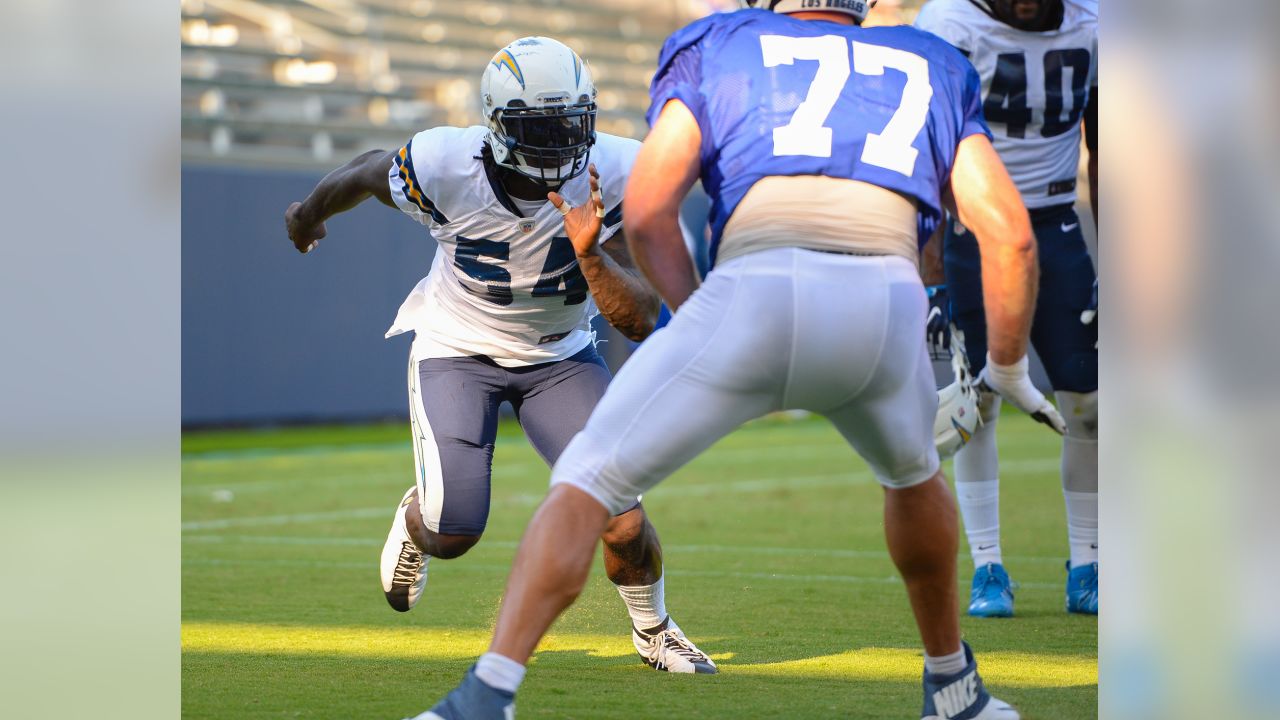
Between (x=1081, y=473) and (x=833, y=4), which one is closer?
(x=833, y=4)

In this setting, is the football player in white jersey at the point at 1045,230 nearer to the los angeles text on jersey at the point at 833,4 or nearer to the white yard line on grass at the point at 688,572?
the white yard line on grass at the point at 688,572

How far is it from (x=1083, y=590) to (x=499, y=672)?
2795 millimetres

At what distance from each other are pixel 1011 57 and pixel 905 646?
6.29ft

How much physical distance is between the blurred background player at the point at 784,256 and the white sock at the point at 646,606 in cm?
124

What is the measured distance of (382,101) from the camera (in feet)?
54.6

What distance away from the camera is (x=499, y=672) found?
2.68 metres

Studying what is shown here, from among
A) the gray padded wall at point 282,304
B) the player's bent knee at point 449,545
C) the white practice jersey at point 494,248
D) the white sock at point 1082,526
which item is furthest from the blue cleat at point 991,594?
the gray padded wall at point 282,304

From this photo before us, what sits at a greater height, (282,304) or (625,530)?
(625,530)

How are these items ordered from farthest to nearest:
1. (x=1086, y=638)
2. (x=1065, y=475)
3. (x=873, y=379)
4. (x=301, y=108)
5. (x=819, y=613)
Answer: (x=301, y=108) → (x=1065, y=475) → (x=819, y=613) → (x=1086, y=638) → (x=873, y=379)

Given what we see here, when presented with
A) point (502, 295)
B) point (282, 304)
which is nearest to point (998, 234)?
point (502, 295)

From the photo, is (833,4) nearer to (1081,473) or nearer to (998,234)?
(998,234)
